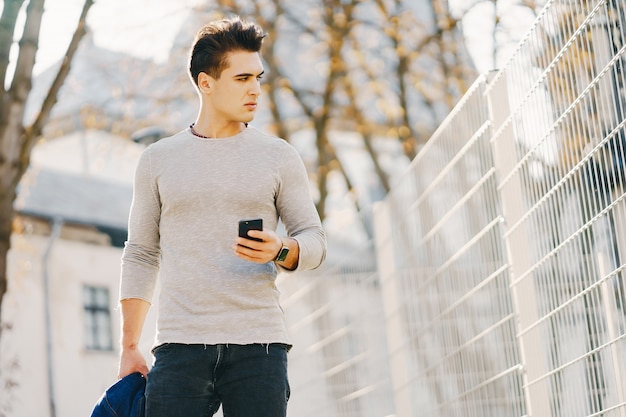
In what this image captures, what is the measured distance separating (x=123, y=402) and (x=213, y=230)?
2.00 ft

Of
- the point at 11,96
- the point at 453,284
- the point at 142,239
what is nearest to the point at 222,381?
the point at 142,239

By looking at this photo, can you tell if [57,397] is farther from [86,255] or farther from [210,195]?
[210,195]

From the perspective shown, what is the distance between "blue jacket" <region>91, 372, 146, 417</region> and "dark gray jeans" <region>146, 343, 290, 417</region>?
0.09 metres

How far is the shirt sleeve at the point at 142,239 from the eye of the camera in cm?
394

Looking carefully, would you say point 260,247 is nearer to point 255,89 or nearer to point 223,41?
point 255,89

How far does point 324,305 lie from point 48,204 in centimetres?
2096

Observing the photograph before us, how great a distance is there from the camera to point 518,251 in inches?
194

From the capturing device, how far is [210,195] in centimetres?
379

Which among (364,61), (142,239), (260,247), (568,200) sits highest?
(364,61)

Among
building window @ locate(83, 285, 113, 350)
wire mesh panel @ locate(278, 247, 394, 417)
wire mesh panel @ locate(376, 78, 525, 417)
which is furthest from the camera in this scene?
building window @ locate(83, 285, 113, 350)

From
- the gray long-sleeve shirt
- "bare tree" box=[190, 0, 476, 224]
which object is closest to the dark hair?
the gray long-sleeve shirt

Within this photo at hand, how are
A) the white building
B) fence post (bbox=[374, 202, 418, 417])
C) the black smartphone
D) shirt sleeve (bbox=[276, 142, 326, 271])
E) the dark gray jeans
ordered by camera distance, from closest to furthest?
the black smartphone < the dark gray jeans < shirt sleeve (bbox=[276, 142, 326, 271]) < fence post (bbox=[374, 202, 418, 417]) < the white building

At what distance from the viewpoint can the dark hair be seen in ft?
12.7

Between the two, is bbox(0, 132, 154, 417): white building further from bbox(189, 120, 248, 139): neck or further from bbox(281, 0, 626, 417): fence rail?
bbox(189, 120, 248, 139): neck
